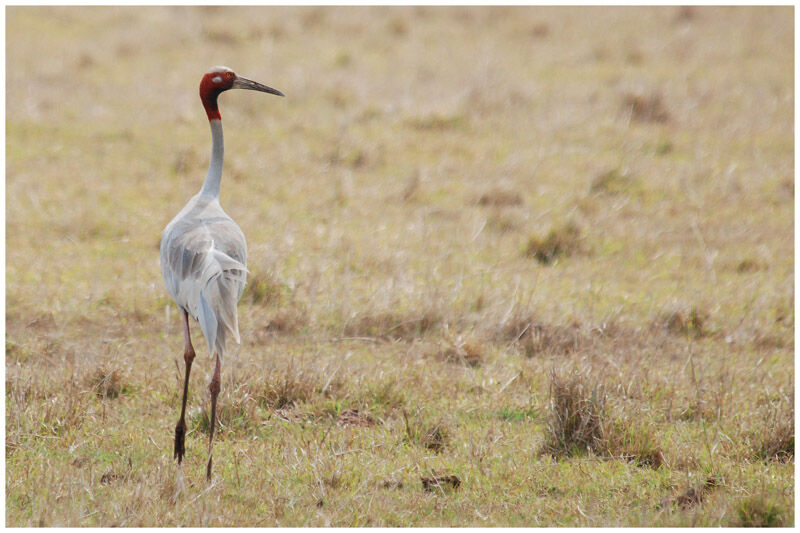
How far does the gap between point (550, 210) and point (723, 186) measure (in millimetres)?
1852

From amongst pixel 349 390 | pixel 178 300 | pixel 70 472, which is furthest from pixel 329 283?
pixel 70 472

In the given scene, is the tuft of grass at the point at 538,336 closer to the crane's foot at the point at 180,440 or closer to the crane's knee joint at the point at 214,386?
the crane's knee joint at the point at 214,386

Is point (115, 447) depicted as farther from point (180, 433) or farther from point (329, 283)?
point (329, 283)

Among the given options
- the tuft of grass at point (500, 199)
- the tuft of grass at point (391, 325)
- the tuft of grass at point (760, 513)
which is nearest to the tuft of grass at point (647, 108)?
the tuft of grass at point (500, 199)

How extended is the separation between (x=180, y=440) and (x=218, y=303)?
0.72 metres

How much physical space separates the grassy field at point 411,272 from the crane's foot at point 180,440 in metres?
0.16

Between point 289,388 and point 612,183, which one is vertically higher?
point 612,183

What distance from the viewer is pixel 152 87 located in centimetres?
1210

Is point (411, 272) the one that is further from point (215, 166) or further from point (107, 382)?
point (107, 382)

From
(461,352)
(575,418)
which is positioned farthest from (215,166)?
(575,418)

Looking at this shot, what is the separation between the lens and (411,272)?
780 cm

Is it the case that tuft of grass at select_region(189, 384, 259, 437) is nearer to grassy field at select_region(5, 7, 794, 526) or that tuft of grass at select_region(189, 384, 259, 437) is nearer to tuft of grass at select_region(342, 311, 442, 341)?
grassy field at select_region(5, 7, 794, 526)

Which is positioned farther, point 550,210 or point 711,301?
point 550,210

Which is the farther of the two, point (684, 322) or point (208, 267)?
point (684, 322)
